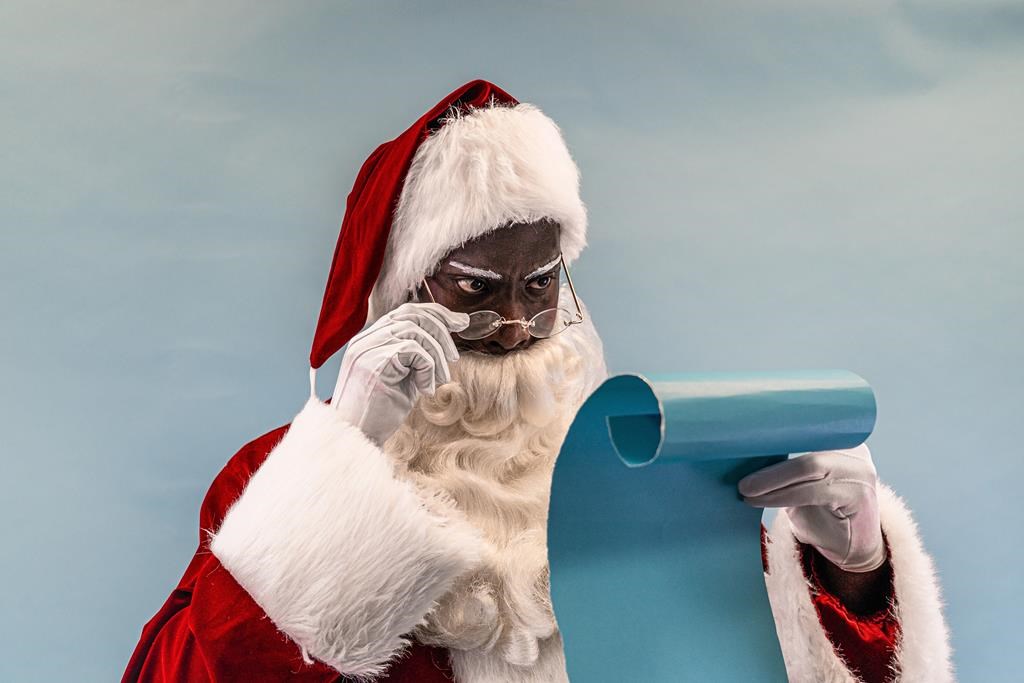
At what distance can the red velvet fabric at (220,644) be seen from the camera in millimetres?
1387

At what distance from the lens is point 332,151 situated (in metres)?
2.32

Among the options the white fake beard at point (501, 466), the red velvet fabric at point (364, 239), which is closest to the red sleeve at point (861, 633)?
the white fake beard at point (501, 466)

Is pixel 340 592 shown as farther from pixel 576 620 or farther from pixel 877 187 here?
pixel 877 187

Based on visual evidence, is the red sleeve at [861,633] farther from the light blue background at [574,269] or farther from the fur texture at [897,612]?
the light blue background at [574,269]

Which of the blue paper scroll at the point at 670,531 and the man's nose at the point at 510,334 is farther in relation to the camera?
the man's nose at the point at 510,334

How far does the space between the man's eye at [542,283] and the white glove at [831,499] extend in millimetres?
420

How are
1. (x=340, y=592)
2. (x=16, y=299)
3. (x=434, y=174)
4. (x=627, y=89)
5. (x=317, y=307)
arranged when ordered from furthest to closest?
(x=627, y=89) < (x=317, y=307) < (x=16, y=299) < (x=434, y=174) < (x=340, y=592)

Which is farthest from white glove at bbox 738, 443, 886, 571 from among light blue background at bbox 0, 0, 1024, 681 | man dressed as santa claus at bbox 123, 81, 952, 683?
light blue background at bbox 0, 0, 1024, 681

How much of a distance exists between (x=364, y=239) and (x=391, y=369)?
294 mm

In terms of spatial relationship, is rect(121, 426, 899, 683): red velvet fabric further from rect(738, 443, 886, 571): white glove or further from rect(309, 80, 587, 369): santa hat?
rect(309, 80, 587, 369): santa hat

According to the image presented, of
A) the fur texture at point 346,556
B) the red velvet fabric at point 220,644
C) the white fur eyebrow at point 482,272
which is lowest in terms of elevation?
the red velvet fabric at point 220,644

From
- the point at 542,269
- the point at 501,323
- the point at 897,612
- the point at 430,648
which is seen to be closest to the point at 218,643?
the point at 430,648

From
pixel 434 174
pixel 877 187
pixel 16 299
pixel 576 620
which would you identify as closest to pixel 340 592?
pixel 576 620

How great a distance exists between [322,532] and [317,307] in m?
0.98
